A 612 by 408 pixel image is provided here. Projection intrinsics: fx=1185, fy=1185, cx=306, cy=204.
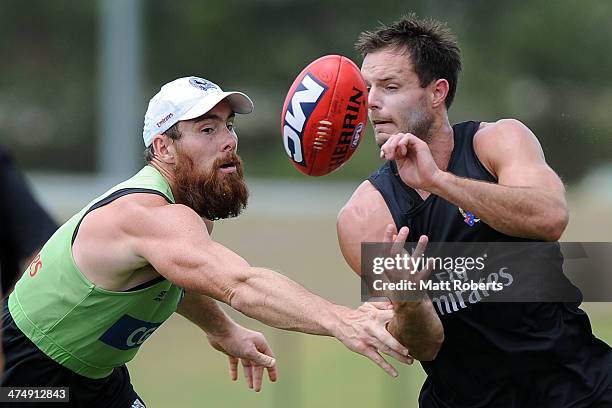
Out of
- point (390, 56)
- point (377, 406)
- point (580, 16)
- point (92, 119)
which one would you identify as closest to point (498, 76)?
point (580, 16)

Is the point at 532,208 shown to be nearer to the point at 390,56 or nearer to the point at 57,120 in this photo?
the point at 390,56

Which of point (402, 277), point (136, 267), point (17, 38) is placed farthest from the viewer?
point (17, 38)

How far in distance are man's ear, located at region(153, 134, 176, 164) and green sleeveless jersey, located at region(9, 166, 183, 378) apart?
0.09 metres

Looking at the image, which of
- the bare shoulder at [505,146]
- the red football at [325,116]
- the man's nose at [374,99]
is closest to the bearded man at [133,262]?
the red football at [325,116]

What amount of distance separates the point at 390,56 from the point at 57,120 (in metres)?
18.6

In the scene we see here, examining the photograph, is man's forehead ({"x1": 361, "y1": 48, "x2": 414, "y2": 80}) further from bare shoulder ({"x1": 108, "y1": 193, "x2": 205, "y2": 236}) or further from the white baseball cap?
bare shoulder ({"x1": 108, "y1": 193, "x2": 205, "y2": 236})

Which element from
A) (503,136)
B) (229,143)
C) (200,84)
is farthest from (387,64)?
(200,84)

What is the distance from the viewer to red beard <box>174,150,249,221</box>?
5.95m

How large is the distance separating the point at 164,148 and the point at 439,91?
1.43 meters

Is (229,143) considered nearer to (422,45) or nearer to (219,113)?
(219,113)

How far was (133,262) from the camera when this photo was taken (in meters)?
5.53

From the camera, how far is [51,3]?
79.5 feet

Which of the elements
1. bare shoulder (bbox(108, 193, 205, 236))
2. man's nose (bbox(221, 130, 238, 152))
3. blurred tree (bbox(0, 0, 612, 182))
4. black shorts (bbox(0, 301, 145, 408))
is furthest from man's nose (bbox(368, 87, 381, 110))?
blurred tree (bbox(0, 0, 612, 182))

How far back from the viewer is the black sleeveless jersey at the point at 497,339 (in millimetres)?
5590
